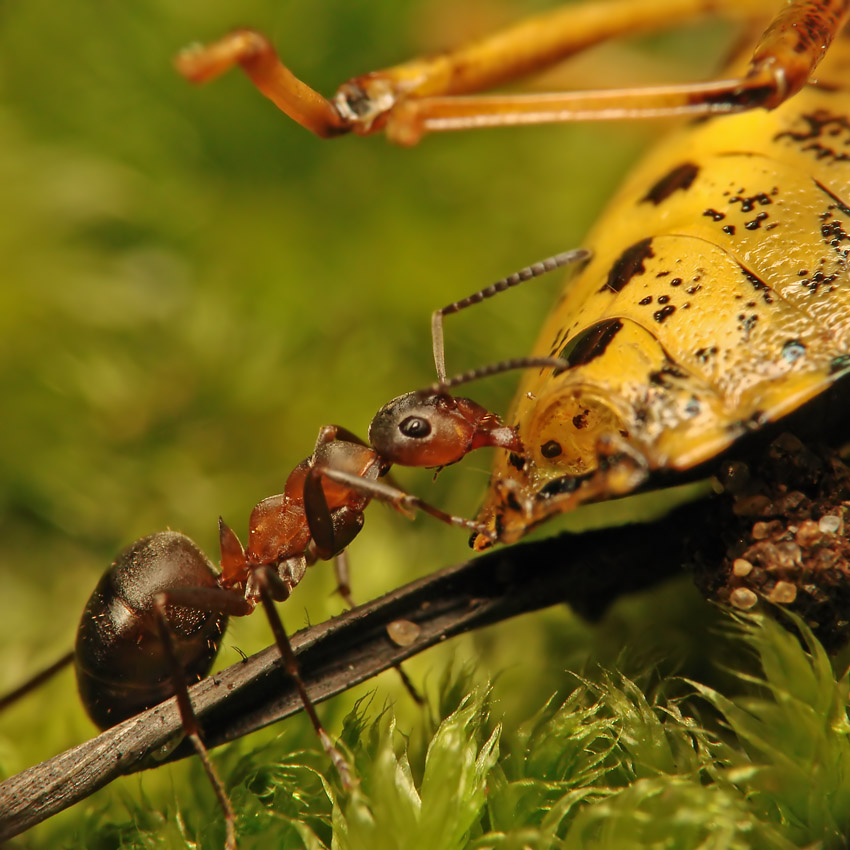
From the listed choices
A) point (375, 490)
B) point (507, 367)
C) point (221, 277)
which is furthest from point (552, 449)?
point (221, 277)

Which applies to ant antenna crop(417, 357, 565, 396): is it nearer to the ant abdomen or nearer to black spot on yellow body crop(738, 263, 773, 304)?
black spot on yellow body crop(738, 263, 773, 304)

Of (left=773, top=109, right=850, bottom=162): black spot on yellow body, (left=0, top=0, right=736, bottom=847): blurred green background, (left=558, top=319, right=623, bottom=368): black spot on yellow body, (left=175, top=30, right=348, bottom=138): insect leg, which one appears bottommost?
(left=558, top=319, right=623, bottom=368): black spot on yellow body

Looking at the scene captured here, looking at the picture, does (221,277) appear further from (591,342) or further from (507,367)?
(591,342)

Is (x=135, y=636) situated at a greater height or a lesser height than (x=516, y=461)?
greater

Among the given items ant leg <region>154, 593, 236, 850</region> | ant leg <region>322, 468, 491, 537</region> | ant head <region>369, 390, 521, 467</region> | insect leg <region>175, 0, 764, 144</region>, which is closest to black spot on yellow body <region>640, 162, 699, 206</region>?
insect leg <region>175, 0, 764, 144</region>

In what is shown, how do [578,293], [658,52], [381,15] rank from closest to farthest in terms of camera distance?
[578,293] < [381,15] < [658,52]

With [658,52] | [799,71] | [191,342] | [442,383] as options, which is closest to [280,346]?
[191,342]

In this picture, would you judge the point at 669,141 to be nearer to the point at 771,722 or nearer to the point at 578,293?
the point at 578,293
